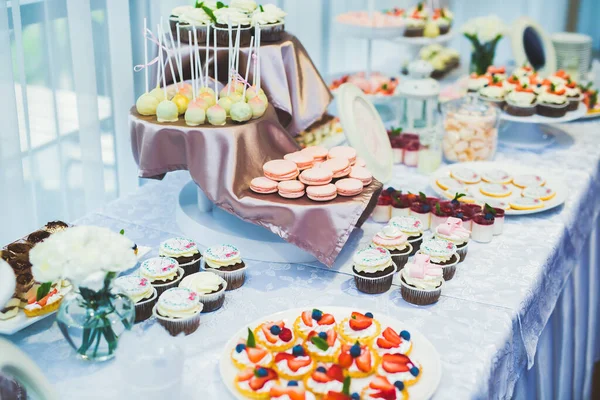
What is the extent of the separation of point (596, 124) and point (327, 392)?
2.31 metres

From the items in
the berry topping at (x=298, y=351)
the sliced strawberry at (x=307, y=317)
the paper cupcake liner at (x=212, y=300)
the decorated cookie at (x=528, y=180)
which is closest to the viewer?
the berry topping at (x=298, y=351)

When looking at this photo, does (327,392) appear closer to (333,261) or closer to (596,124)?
(333,261)

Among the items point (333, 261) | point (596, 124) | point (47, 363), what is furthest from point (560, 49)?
point (47, 363)

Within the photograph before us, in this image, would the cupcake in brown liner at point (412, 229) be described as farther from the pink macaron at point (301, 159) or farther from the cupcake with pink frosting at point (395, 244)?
the pink macaron at point (301, 159)

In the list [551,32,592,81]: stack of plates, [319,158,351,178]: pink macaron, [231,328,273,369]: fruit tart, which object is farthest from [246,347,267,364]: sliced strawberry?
[551,32,592,81]: stack of plates

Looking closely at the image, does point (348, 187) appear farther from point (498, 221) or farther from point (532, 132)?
point (532, 132)

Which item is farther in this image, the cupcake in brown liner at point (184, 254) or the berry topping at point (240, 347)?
the cupcake in brown liner at point (184, 254)

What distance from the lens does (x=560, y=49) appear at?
3.76 metres

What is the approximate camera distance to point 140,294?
4.79 ft

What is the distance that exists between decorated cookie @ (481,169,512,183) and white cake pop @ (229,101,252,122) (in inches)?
34.1

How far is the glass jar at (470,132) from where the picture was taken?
2.47m

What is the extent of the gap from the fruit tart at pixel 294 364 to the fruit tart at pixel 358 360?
60 mm

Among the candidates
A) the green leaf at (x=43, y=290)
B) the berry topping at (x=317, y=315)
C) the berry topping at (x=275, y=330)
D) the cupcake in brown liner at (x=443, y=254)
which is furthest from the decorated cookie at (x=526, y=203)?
the green leaf at (x=43, y=290)

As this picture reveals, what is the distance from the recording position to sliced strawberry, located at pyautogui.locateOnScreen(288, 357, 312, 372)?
124cm
